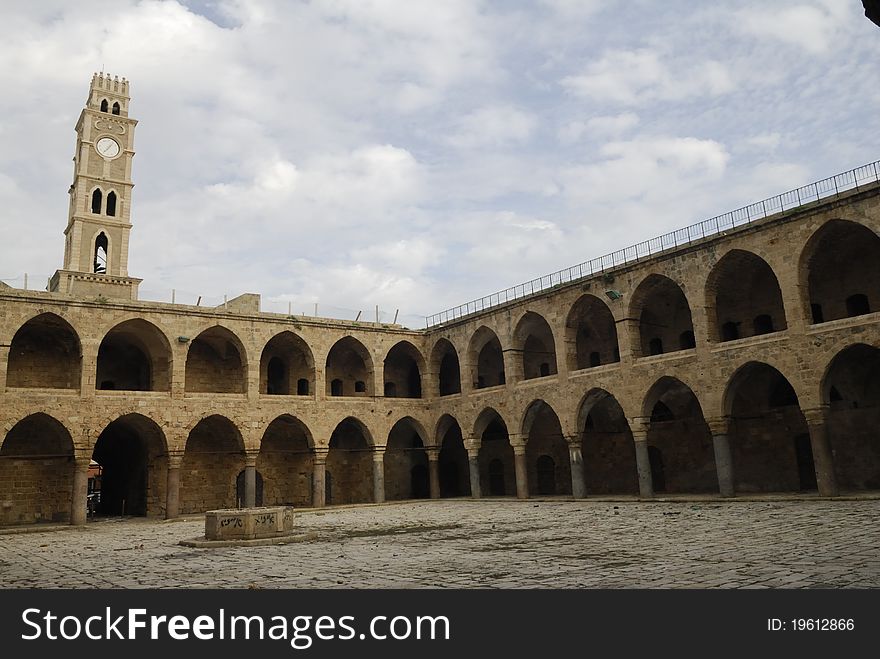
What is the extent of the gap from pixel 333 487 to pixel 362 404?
5.24 meters

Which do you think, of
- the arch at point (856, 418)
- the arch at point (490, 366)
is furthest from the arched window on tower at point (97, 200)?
the arch at point (856, 418)

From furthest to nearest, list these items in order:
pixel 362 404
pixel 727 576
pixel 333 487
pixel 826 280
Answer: pixel 333 487
pixel 362 404
pixel 826 280
pixel 727 576

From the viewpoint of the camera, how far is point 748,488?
27266mm

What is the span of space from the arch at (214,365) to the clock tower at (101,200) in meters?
6.45

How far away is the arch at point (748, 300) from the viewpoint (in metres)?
26.3

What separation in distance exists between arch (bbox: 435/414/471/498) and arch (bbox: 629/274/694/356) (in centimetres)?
1257

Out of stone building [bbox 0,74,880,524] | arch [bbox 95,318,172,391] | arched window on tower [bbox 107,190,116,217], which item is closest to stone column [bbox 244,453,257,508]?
stone building [bbox 0,74,880,524]

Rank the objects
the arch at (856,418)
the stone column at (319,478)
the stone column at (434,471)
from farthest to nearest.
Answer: the stone column at (434,471)
the stone column at (319,478)
the arch at (856,418)

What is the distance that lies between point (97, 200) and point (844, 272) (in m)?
35.3

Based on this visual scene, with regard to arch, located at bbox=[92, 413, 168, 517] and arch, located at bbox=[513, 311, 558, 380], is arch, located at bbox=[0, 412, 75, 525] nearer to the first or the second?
arch, located at bbox=[92, 413, 168, 517]

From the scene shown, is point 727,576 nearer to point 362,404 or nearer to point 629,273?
point 629,273

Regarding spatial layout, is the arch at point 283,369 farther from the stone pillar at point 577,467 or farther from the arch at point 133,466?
the stone pillar at point 577,467

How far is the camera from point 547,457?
35219 millimetres
